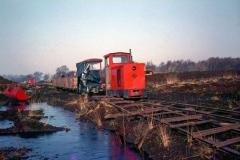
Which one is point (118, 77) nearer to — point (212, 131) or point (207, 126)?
point (207, 126)

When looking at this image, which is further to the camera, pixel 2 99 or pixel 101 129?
pixel 2 99

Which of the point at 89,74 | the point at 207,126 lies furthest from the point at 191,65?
the point at 207,126

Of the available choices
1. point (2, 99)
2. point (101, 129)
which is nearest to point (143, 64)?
point (101, 129)

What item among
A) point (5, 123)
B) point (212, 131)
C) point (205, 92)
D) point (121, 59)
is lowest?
point (5, 123)

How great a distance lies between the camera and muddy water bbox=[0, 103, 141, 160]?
337 inches

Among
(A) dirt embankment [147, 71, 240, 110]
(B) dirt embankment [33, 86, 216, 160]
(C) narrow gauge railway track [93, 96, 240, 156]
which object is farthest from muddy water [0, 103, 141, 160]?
(A) dirt embankment [147, 71, 240, 110]

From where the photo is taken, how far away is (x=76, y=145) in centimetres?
992

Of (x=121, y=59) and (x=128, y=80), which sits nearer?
(x=128, y=80)

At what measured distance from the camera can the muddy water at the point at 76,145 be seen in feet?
28.1

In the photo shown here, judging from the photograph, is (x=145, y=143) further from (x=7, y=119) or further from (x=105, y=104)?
(x=7, y=119)

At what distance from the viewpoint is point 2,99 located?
28766mm

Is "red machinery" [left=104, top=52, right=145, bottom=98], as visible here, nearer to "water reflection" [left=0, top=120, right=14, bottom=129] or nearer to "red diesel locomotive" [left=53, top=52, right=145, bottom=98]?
"red diesel locomotive" [left=53, top=52, right=145, bottom=98]

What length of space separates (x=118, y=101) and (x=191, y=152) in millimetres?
9824

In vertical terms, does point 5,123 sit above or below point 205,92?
below
